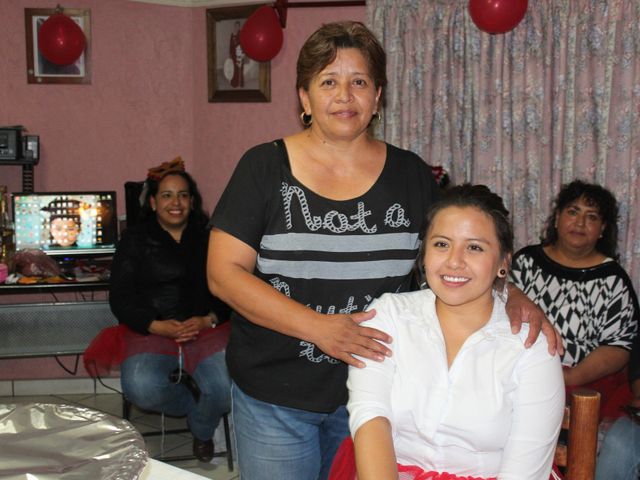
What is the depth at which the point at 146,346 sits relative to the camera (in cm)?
332

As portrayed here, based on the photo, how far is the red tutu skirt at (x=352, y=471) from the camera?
4.58 ft

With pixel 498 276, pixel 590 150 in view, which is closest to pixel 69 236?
pixel 590 150

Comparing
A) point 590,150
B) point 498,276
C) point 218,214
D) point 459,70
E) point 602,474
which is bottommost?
point 602,474

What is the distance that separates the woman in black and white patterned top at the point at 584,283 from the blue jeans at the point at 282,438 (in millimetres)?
1486

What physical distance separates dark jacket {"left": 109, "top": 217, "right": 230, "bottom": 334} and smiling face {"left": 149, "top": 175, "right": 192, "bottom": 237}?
2.0 inches

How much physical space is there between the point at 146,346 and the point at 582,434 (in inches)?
93.1

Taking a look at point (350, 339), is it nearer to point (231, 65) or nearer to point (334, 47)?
point (334, 47)

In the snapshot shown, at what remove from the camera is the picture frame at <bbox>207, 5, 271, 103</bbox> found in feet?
13.7

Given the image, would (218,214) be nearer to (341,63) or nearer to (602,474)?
(341,63)

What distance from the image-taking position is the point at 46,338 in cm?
381

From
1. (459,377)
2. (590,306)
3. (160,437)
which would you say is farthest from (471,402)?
(160,437)

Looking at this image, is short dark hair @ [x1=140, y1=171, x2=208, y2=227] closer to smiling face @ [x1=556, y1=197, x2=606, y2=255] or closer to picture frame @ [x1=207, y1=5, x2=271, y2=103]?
picture frame @ [x1=207, y1=5, x2=271, y2=103]

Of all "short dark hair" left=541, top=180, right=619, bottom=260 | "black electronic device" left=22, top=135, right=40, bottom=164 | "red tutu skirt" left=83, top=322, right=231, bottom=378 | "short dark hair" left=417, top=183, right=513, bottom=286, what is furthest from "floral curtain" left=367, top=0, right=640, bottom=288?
"short dark hair" left=417, top=183, right=513, bottom=286

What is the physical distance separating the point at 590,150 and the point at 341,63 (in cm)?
205
